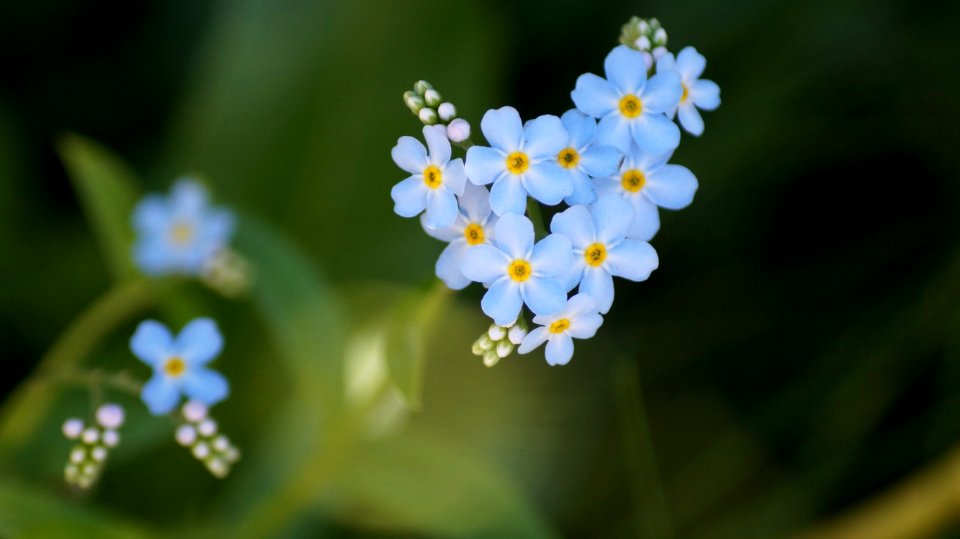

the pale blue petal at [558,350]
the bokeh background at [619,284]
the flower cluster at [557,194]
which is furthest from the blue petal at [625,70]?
the bokeh background at [619,284]

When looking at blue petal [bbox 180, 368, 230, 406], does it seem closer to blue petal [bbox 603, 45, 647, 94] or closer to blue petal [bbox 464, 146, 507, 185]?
blue petal [bbox 464, 146, 507, 185]

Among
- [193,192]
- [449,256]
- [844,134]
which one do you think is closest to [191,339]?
[449,256]

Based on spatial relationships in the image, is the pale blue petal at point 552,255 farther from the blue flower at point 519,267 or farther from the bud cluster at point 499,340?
the bud cluster at point 499,340

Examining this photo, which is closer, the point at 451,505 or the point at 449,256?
the point at 449,256

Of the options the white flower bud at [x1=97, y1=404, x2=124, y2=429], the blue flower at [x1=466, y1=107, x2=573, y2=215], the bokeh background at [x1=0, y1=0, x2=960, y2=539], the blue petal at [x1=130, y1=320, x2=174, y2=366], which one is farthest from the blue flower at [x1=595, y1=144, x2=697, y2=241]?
the bokeh background at [x1=0, y1=0, x2=960, y2=539]

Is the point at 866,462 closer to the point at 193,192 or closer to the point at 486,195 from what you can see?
the point at 486,195

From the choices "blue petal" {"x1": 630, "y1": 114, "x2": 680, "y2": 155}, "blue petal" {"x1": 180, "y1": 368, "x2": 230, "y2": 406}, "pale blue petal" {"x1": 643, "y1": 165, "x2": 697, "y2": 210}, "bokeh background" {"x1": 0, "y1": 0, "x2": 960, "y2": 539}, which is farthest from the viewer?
"bokeh background" {"x1": 0, "y1": 0, "x2": 960, "y2": 539}
